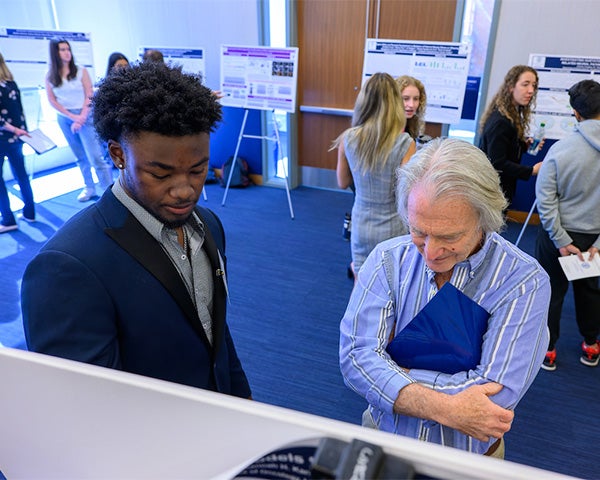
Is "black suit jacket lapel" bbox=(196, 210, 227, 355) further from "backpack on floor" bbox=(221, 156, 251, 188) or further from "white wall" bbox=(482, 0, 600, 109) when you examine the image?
"backpack on floor" bbox=(221, 156, 251, 188)

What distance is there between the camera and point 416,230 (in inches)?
39.5

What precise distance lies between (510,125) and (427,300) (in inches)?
95.3

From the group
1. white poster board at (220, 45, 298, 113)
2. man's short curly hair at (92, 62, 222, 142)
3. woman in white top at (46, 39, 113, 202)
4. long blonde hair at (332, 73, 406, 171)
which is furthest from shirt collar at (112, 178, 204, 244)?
woman in white top at (46, 39, 113, 202)

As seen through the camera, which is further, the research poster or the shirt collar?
the research poster

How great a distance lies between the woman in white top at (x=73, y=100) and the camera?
451cm

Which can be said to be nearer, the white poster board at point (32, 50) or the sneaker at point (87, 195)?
the white poster board at point (32, 50)

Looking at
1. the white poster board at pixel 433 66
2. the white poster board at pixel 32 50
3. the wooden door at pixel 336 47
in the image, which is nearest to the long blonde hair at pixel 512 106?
the white poster board at pixel 433 66

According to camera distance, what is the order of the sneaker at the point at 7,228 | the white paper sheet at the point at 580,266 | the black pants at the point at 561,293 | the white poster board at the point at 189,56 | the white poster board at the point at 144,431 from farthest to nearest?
1. the white poster board at the point at 189,56
2. the sneaker at the point at 7,228
3. the black pants at the point at 561,293
4. the white paper sheet at the point at 580,266
5. the white poster board at the point at 144,431

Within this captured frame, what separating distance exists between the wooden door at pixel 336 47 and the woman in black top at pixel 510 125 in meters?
1.66

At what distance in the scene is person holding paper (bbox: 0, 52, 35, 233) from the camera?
4.02 metres

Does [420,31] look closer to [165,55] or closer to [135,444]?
[165,55]

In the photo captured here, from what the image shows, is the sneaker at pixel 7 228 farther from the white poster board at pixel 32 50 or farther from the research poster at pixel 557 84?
the research poster at pixel 557 84

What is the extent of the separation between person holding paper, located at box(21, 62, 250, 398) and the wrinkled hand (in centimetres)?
55

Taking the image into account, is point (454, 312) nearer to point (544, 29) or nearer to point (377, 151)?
point (377, 151)
